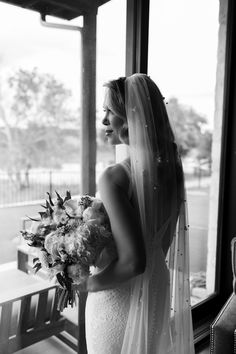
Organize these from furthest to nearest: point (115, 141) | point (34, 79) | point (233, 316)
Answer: point (233, 316), point (34, 79), point (115, 141)

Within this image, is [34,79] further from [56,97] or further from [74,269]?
[74,269]

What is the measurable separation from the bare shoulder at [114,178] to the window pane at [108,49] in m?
0.70

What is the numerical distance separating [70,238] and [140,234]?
0.76ft

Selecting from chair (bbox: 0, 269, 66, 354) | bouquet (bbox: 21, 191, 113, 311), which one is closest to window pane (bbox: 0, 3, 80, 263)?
chair (bbox: 0, 269, 66, 354)

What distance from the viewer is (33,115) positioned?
1.71 m

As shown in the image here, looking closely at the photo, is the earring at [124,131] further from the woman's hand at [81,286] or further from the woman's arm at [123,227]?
the woman's hand at [81,286]

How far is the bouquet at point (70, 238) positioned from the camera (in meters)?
1.09

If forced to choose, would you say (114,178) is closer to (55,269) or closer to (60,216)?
(60,216)

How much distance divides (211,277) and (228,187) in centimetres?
88

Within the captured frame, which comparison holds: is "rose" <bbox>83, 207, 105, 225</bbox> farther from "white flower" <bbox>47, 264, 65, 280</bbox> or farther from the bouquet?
"white flower" <bbox>47, 264, 65, 280</bbox>

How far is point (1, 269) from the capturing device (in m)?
1.83

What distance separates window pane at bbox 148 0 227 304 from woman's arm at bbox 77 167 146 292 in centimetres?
109

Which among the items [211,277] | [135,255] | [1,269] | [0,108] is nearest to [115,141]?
[135,255]

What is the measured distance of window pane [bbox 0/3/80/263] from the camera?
5.24 feet
